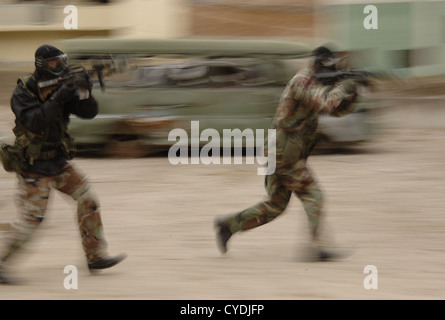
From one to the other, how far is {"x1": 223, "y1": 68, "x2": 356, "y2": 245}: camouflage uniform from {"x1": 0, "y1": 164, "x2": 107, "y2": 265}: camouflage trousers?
1336 mm

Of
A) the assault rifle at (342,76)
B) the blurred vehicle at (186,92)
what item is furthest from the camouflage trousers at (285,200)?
the blurred vehicle at (186,92)

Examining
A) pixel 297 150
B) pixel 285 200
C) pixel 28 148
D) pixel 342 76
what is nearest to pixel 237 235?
pixel 285 200

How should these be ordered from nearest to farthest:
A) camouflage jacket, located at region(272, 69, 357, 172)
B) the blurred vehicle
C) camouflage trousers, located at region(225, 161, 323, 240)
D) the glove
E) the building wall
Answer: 1. the glove
2. camouflage jacket, located at region(272, 69, 357, 172)
3. camouflage trousers, located at region(225, 161, 323, 240)
4. the blurred vehicle
5. the building wall

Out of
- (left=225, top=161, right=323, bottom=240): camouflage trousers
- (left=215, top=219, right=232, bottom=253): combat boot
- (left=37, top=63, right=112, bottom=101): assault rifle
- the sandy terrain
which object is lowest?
the sandy terrain

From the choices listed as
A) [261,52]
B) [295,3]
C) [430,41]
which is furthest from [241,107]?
[295,3]

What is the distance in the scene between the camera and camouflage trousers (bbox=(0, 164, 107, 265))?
242 inches

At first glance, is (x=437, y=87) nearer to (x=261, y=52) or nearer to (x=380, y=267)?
(x=261, y=52)

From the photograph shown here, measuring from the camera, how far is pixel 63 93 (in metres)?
5.98

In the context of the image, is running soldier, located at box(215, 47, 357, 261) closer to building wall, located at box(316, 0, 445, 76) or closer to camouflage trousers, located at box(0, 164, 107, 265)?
camouflage trousers, located at box(0, 164, 107, 265)

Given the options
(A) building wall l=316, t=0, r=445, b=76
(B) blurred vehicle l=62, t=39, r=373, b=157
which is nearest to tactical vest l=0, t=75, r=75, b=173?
(B) blurred vehicle l=62, t=39, r=373, b=157

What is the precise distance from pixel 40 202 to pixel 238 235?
2.52 m

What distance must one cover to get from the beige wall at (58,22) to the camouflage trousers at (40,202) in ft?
66.8

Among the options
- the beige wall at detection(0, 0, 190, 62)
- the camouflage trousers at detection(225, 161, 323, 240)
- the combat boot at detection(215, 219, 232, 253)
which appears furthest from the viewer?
the beige wall at detection(0, 0, 190, 62)

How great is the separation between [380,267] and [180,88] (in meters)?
7.43
